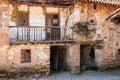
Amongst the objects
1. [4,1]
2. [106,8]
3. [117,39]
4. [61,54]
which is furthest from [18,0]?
[117,39]

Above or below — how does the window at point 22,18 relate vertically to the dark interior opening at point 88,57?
above

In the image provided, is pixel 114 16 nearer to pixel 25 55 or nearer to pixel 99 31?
pixel 25 55

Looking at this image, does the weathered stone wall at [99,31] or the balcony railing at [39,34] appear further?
the weathered stone wall at [99,31]

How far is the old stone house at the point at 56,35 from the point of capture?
14.9m

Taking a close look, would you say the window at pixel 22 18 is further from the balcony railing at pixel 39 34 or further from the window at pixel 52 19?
the window at pixel 52 19

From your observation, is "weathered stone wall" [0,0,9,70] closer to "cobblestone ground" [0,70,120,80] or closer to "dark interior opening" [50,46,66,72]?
"cobblestone ground" [0,70,120,80]

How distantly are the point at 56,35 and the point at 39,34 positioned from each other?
4.46 ft

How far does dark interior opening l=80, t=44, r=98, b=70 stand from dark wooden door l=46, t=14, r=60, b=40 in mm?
2343

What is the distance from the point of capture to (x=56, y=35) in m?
17.5

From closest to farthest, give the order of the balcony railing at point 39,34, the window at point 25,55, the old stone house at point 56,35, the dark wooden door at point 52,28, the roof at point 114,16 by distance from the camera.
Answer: the roof at point 114,16, the old stone house at point 56,35, the window at point 25,55, the balcony railing at point 39,34, the dark wooden door at point 52,28

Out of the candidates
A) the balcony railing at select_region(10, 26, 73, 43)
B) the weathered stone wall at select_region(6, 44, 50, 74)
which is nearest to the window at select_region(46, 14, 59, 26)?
the balcony railing at select_region(10, 26, 73, 43)

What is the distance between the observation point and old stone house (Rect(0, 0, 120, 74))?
14852mm

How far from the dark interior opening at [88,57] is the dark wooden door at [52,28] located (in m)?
2.34

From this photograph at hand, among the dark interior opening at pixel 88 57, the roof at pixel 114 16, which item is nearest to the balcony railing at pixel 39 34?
the dark interior opening at pixel 88 57
